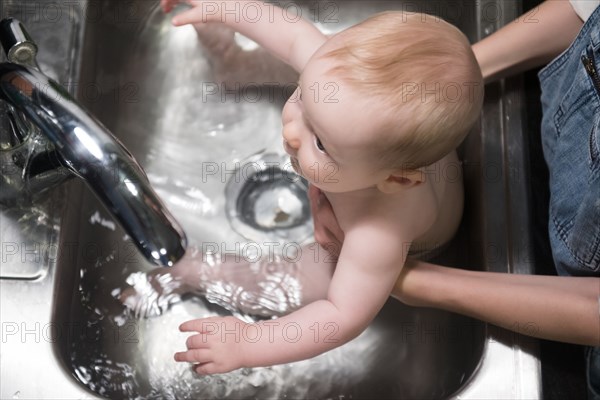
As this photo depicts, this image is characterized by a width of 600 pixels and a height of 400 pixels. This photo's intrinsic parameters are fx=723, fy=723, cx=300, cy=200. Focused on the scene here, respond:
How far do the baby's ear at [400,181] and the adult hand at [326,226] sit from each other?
97 millimetres

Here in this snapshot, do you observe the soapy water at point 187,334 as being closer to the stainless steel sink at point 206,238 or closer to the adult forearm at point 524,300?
the stainless steel sink at point 206,238

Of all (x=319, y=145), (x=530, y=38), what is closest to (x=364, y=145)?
(x=319, y=145)

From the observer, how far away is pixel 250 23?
2.66ft

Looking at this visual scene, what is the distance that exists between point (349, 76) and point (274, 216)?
35 centimetres

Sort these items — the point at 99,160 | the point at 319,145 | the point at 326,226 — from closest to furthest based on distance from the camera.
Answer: the point at 99,160 < the point at 319,145 < the point at 326,226

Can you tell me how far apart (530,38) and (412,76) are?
0.28 metres

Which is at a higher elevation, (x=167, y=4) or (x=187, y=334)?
(x=167, y=4)

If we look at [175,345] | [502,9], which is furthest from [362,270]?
[502,9]

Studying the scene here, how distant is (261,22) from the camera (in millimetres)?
807

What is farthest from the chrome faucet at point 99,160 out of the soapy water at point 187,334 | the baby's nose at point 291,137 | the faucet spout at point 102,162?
the soapy water at point 187,334

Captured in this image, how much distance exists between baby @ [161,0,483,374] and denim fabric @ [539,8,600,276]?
111 millimetres

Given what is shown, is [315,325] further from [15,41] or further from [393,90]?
[15,41]

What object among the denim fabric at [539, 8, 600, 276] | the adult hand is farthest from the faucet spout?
the denim fabric at [539, 8, 600, 276]

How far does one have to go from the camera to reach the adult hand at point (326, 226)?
75 centimetres
